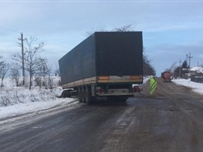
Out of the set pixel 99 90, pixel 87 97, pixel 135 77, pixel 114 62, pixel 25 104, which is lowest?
pixel 25 104

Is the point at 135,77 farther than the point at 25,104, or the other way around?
the point at 25,104

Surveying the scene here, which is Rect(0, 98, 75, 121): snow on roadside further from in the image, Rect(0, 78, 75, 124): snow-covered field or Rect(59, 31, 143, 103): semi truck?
Rect(59, 31, 143, 103): semi truck

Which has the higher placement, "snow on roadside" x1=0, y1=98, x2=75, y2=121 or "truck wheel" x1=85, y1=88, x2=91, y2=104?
"truck wheel" x1=85, y1=88, x2=91, y2=104

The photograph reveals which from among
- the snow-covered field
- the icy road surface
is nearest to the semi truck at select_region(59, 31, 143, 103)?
the snow-covered field

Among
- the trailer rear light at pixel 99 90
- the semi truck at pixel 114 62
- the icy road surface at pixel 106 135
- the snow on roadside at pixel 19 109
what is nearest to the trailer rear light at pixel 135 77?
the semi truck at pixel 114 62

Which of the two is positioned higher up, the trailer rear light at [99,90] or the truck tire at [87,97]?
the trailer rear light at [99,90]

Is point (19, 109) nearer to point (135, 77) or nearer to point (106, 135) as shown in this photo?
point (135, 77)

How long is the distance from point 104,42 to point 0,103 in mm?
7863

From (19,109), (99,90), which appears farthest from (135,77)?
(19,109)

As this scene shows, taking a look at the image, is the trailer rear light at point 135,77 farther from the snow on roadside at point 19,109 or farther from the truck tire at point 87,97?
the snow on roadside at point 19,109

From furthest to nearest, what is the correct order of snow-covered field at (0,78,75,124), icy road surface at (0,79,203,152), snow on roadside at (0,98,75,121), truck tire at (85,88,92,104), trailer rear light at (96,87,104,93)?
truck tire at (85,88,92,104)
trailer rear light at (96,87,104,93)
snow-covered field at (0,78,75,124)
snow on roadside at (0,98,75,121)
icy road surface at (0,79,203,152)

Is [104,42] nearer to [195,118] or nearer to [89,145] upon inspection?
[195,118]

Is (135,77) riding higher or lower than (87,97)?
higher

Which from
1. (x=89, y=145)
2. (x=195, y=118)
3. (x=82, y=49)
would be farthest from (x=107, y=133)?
(x=82, y=49)
